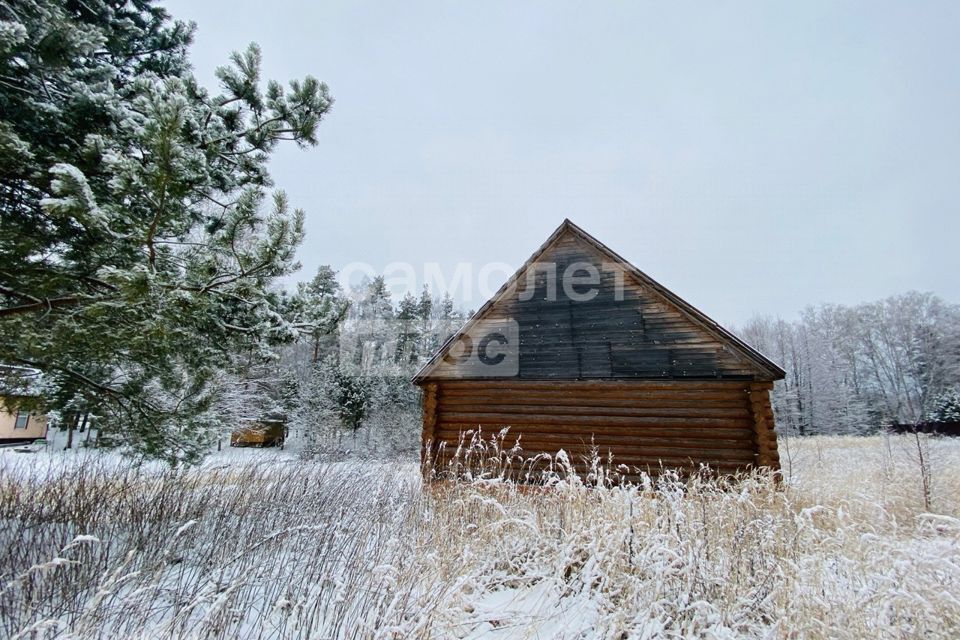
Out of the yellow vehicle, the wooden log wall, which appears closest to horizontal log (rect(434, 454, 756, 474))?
the wooden log wall

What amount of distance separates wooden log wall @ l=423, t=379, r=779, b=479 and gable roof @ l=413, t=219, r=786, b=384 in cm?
44

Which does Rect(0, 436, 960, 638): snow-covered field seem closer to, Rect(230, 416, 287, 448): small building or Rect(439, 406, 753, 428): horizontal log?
Rect(439, 406, 753, 428): horizontal log

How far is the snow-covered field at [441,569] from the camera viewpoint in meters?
2.34

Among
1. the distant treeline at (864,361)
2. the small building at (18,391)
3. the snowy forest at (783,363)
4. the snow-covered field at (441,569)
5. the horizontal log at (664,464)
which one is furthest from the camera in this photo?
the distant treeline at (864,361)

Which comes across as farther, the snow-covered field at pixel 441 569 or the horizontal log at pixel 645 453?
the horizontal log at pixel 645 453

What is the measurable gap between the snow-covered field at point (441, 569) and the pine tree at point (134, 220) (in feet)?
3.65

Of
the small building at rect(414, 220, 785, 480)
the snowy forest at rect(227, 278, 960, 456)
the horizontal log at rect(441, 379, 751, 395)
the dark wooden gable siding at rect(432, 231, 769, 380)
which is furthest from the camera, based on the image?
the snowy forest at rect(227, 278, 960, 456)

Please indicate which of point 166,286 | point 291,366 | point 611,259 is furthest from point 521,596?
point 291,366

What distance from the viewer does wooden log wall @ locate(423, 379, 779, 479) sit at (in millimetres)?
7766

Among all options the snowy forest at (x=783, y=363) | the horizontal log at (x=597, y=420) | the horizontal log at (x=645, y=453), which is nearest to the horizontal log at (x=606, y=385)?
the horizontal log at (x=597, y=420)

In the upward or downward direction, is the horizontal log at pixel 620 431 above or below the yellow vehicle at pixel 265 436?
above

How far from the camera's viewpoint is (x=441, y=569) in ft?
10.2

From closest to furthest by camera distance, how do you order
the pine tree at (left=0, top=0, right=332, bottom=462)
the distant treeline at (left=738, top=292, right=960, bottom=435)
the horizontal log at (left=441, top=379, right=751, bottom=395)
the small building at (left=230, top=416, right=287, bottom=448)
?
1. the pine tree at (left=0, top=0, right=332, bottom=462)
2. the horizontal log at (left=441, top=379, right=751, bottom=395)
3. the small building at (left=230, top=416, right=287, bottom=448)
4. the distant treeline at (left=738, top=292, right=960, bottom=435)

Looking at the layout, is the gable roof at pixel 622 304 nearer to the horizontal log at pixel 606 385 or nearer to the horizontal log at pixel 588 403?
the horizontal log at pixel 606 385
